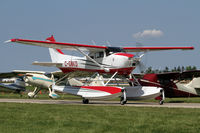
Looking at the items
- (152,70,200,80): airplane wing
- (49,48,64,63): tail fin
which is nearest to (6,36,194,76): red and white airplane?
(49,48,64,63): tail fin

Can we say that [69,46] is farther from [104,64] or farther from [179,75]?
[179,75]

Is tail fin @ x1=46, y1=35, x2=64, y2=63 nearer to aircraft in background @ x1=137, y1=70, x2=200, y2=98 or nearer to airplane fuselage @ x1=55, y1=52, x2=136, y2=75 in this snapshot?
airplane fuselage @ x1=55, y1=52, x2=136, y2=75

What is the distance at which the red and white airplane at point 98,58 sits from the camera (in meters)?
18.9

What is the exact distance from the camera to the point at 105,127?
7574 millimetres

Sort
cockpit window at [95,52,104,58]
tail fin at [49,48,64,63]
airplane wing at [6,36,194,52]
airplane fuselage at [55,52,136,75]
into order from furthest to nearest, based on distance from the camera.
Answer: tail fin at [49,48,64,63]
cockpit window at [95,52,104,58]
airplane fuselage at [55,52,136,75]
airplane wing at [6,36,194,52]

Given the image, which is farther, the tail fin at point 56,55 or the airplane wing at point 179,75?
the tail fin at point 56,55

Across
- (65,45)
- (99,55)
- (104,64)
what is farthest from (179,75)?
(65,45)

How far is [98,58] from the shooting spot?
20.5 m

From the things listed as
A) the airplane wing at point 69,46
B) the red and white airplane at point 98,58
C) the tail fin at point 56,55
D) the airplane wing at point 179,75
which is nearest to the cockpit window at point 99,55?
the red and white airplane at point 98,58

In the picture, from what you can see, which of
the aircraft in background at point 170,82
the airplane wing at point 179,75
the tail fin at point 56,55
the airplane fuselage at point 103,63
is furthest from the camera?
the tail fin at point 56,55

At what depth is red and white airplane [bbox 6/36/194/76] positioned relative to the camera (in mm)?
18859

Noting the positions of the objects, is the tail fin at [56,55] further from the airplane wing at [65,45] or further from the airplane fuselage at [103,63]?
the airplane wing at [65,45]

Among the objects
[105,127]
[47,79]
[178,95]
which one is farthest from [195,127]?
[47,79]

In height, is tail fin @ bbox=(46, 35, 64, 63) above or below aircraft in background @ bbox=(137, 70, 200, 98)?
above
